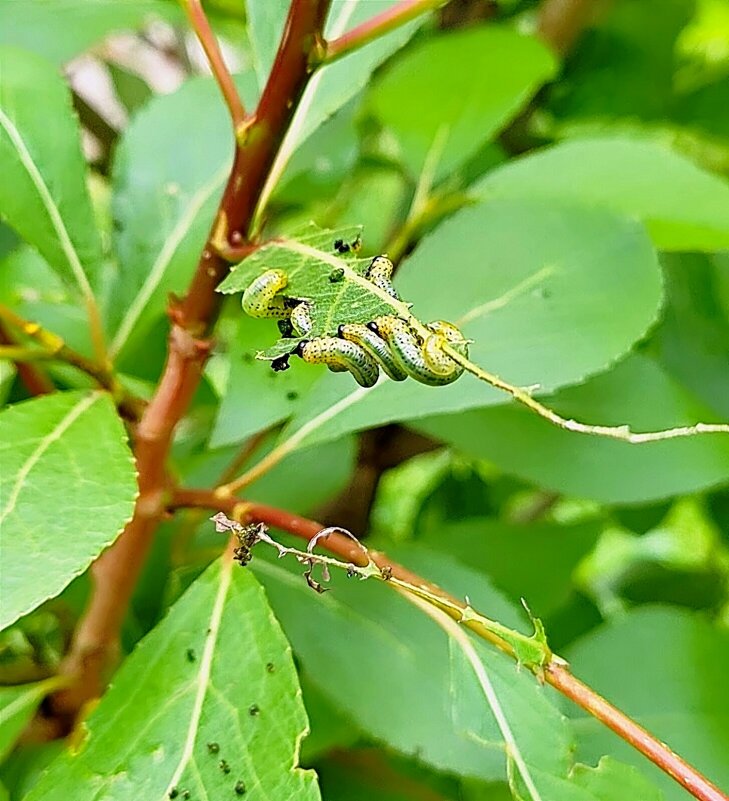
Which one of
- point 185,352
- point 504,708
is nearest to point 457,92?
point 185,352

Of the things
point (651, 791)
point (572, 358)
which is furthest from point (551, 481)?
point (651, 791)

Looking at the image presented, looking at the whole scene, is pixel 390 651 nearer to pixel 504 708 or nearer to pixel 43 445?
pixel 504 708

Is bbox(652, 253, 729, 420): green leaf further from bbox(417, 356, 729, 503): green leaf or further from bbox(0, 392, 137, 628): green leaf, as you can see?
bbox(0, 392, 137, 628): green leaf

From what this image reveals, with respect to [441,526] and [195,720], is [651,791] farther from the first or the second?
[441,526]

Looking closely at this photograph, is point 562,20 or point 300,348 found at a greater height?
point 562,20

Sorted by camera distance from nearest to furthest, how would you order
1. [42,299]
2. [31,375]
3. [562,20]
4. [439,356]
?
[439,356] < [31,375] < [42,299] < [562,20]

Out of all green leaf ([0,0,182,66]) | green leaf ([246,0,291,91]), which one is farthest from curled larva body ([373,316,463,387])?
green leaf ([0,0,182,66])
